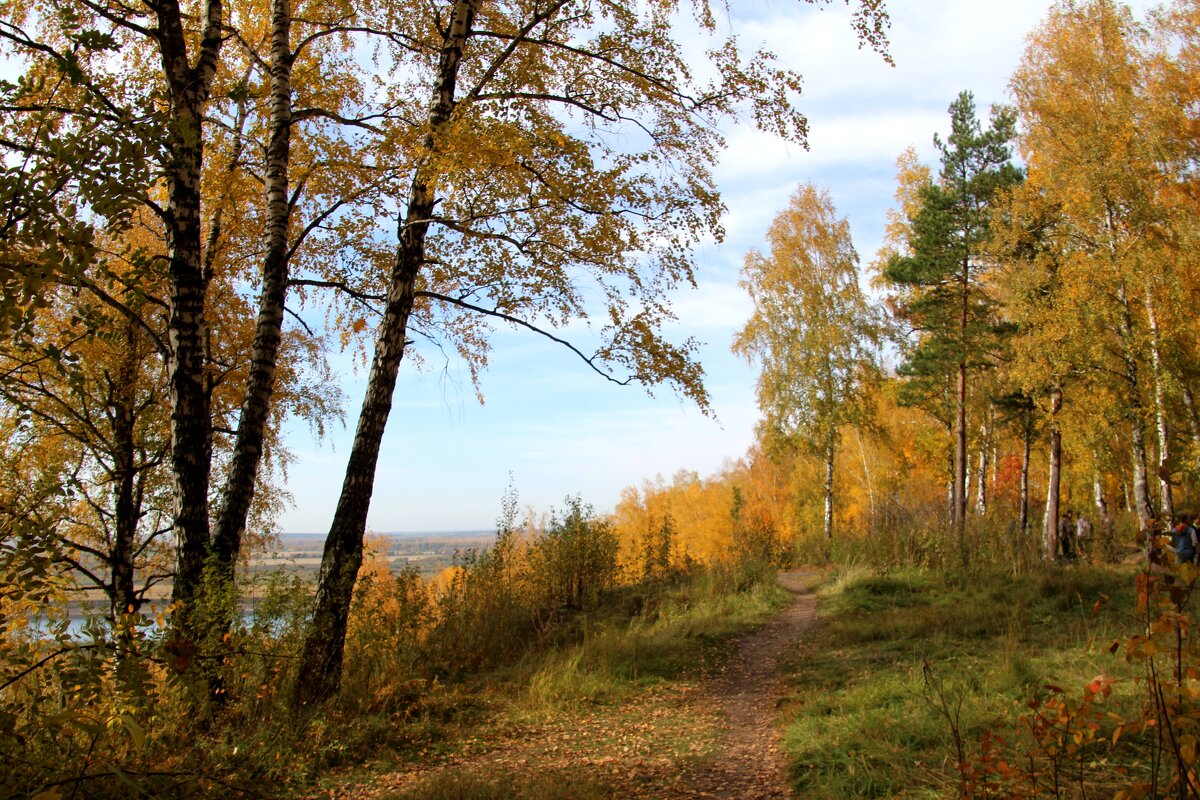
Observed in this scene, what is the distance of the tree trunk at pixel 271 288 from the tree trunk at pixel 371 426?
0.81m

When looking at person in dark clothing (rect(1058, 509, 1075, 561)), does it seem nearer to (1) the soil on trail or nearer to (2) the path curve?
(2) the path curve

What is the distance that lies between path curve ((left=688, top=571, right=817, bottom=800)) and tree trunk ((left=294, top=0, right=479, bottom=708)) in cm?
313

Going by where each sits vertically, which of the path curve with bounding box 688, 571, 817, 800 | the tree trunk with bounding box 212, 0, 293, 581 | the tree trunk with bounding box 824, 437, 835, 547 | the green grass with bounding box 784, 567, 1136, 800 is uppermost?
the tree trunk with bounding box 212, 0, 293, 581

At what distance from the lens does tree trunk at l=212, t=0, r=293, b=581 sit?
6039 millimetres

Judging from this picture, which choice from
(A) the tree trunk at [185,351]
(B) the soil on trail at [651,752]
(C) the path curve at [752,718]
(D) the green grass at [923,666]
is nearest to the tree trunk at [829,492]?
(D) the green grass at [923,666]

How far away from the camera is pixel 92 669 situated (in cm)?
227

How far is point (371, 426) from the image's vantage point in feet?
21.3

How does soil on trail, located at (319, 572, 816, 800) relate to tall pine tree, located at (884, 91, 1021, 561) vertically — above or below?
below

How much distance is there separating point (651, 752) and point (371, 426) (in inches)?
145

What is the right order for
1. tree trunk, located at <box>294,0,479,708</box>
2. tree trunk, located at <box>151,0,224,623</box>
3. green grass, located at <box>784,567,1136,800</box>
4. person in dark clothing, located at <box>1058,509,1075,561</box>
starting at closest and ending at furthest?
green grass, located at <box>784,567,1136,800</box> < tree trunk, located at <box>151,0,224,623</box> < tree trunk, located at <box>294,0,479,708</box> < person in dark clothing, located at <box>1058,509,1075,561</box>

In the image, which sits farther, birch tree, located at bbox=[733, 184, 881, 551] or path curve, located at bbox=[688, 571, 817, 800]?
birch tree, located at bbox=[733, 184, 881, 551]

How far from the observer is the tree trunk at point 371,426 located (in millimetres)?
5684

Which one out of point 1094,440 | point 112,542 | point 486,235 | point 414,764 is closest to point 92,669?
point 414,764

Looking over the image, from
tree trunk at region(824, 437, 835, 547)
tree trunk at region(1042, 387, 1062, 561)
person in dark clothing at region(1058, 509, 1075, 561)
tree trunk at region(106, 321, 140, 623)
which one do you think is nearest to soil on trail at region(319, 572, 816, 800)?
tree trunk at region(106, 321, 140, 623)
